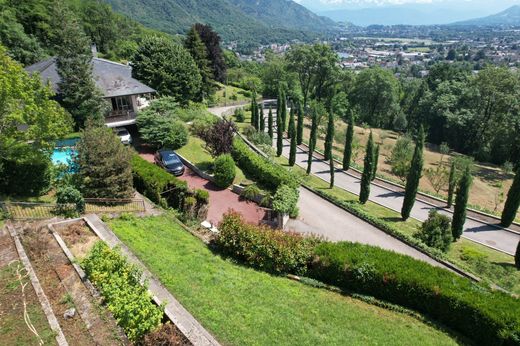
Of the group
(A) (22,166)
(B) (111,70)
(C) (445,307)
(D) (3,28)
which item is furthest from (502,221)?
(D) (3,28)

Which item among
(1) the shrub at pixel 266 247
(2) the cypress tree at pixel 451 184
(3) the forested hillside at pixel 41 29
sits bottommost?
(2) the cypress tree at pixel 451 184

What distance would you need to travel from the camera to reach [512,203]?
25344mm

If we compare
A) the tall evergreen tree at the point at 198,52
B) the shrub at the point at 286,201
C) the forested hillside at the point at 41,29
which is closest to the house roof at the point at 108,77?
the forested hillside at the point at 41,29

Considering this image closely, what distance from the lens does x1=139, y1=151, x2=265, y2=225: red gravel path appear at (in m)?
21.6

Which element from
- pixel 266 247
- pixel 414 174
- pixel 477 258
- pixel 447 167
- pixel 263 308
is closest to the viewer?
pixel 263 308

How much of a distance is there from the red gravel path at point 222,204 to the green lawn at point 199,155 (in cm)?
137

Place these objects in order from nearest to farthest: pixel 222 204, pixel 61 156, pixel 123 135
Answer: pixel 222 204, pixel 61 156, pixel 123 135

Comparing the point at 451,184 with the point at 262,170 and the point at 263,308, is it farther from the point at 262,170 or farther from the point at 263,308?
the point at 263,308

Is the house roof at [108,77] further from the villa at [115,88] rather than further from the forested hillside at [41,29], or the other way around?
the forested hillside at [41,29]

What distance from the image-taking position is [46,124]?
16391 mm

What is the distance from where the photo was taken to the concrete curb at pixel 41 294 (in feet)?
30.8

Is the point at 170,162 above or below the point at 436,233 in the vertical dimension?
above

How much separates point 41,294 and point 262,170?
56.0 ft

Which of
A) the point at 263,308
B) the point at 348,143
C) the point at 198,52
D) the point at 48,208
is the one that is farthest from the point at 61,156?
the point at 198,52
